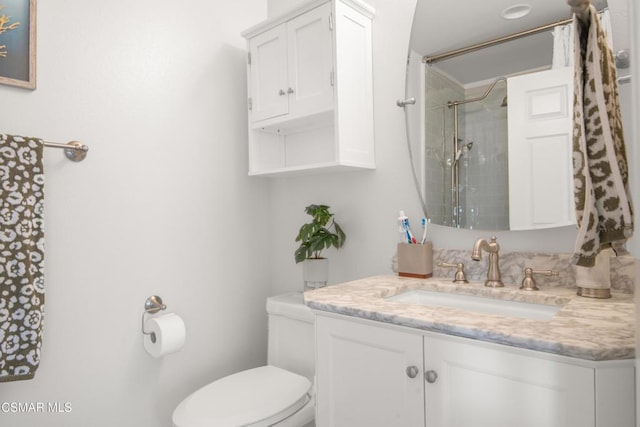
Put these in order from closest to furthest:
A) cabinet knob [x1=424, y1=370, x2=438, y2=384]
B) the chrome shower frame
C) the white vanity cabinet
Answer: cabinet knob [x1=424, y1=370, x2=438, y2=384] → the chrome shower frame → the white vanity cabinet

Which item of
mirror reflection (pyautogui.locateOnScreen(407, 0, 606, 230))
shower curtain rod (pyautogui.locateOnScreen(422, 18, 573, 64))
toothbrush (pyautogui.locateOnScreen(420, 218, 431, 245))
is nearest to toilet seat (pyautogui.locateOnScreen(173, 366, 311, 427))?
toothbrush (pyautogui.locateOnScreen(420, 218, 431, 245))

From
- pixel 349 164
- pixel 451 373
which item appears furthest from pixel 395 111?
pixel 451 373

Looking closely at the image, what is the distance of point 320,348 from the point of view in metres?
1.08

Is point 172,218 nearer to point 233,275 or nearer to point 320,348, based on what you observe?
point 233,275

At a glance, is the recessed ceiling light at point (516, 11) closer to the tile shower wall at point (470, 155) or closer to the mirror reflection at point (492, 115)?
the mirror reflection at point (492, 115)

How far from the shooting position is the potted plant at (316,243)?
159 cm

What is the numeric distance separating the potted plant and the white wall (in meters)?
0.41

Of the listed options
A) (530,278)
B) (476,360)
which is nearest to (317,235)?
(530,278)

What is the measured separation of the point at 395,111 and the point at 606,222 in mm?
928

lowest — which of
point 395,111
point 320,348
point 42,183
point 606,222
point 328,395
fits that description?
point 328,395

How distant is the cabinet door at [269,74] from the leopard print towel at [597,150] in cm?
109

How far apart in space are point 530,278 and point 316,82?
102 cm

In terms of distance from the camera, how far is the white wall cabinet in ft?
2.23

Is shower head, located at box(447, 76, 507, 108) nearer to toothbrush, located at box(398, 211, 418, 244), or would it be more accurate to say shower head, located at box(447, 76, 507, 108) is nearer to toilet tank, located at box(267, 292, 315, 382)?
toothbrush, located at box(398, 211, 418, 244)
